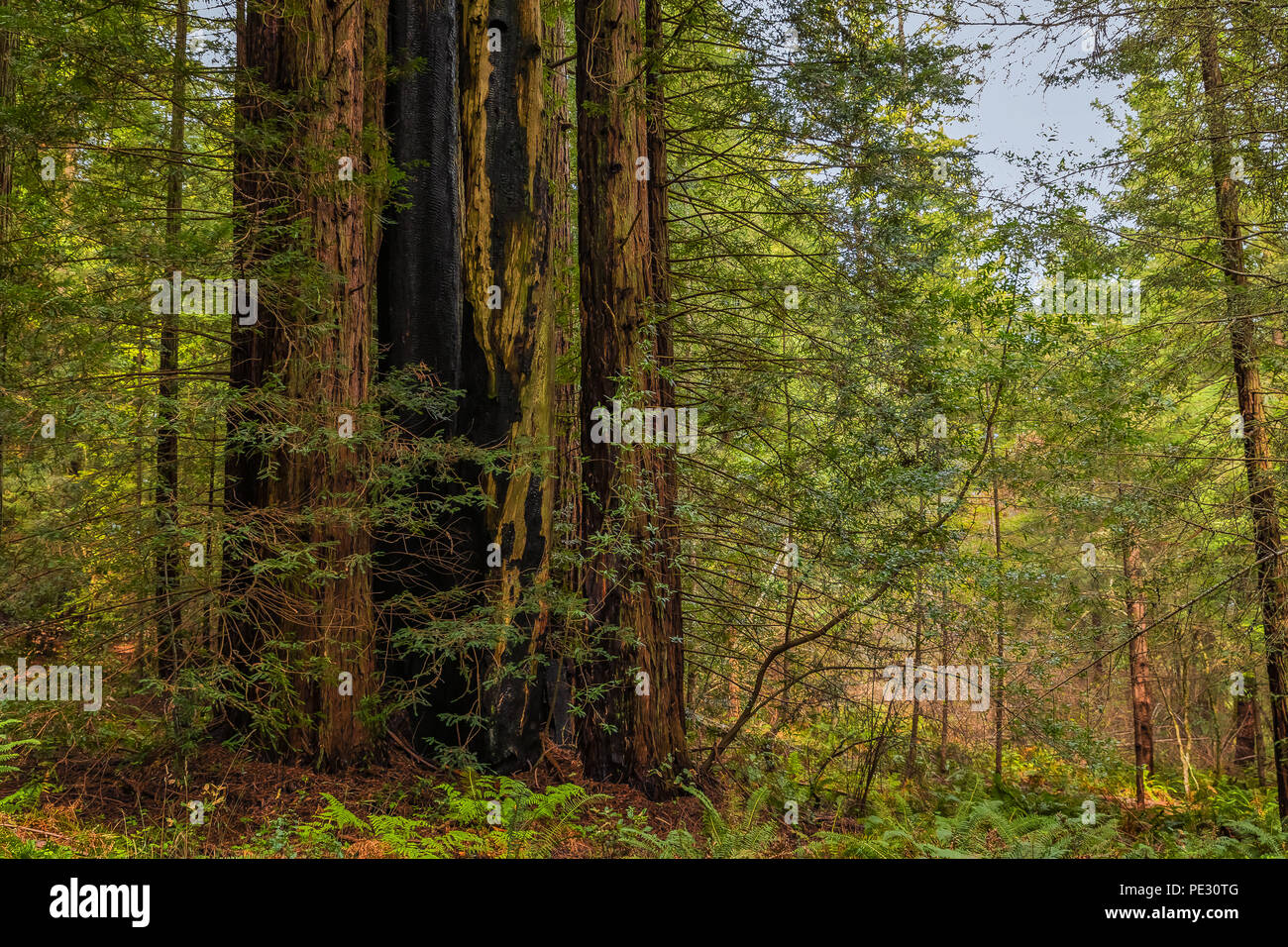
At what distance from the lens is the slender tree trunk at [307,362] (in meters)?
5.21

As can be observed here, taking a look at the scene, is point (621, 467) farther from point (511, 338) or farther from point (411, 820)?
point (411, 820)

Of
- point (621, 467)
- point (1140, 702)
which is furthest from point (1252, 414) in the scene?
point (1140, 702)

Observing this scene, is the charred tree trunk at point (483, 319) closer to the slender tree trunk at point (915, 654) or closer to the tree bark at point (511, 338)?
the tree bark at point (511, 338)

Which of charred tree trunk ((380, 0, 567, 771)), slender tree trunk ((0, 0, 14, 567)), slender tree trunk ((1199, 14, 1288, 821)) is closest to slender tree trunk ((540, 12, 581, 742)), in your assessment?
charred tree trunk ((380, 0, 567, 771))

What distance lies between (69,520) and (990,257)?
883 centimetres

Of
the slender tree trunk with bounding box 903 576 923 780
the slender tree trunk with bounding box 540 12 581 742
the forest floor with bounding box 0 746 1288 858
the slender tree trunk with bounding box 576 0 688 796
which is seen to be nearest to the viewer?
the forest floor with bounding box 0 746 1288 858

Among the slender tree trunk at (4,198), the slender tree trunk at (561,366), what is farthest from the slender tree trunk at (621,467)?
the slender tree trunk at (4,198)

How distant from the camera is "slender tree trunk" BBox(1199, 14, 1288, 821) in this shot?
812 cm

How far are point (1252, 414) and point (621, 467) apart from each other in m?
7.74

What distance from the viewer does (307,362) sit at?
5574 millimetres

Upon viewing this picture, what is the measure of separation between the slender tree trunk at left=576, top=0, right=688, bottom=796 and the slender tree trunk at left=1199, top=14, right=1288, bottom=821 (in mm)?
5918

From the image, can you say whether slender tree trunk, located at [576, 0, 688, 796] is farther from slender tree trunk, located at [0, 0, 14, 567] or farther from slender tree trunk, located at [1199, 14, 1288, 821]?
slender tree trunk, located at [1199, 14, 1288, 821]

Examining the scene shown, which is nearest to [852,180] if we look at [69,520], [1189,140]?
[1189,140]

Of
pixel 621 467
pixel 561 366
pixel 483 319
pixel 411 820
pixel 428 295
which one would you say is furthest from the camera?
pixel 561 366
